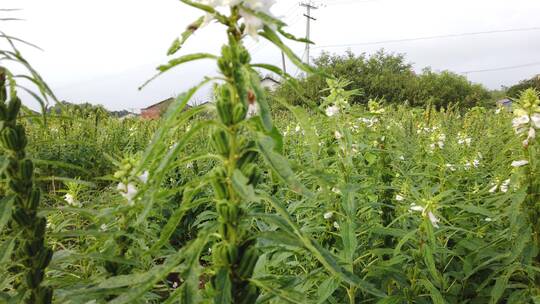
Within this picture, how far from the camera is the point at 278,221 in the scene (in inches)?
36.2

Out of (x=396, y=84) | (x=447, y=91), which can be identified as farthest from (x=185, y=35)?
(x=447, y=91)

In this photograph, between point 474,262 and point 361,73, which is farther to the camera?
point 361,73

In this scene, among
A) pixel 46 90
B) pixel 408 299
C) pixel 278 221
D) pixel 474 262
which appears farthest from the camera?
pixel 474 262

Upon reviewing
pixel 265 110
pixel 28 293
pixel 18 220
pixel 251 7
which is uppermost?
pixel 251 7

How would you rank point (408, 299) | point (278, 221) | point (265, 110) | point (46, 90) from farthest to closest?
1. point (408, 299)
2. point (46, 90)
3. point (278, 221)
4. point (265, 110)

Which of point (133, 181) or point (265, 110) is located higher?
point (265, 110)

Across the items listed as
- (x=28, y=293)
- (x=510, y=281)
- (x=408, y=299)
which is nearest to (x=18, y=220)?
(x=28, y=293)

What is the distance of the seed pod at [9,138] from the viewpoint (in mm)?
1126

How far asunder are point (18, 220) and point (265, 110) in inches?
31.2

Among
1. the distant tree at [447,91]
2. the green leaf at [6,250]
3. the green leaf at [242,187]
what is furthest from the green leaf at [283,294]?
the distant tree at [447,91]

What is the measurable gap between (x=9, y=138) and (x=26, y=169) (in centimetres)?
9

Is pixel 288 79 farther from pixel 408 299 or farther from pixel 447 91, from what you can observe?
pixel 447 91

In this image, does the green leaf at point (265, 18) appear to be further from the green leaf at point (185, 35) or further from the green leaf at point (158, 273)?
the green leaf at point (158, 273)

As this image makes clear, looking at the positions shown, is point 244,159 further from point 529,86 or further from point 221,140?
point 529,86
